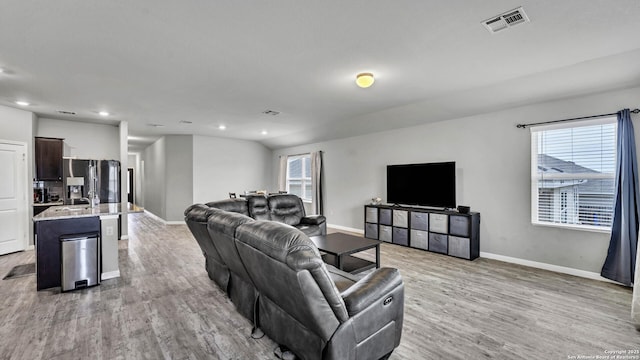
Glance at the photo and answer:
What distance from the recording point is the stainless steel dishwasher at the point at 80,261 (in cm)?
327

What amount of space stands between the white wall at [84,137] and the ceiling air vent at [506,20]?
7.51 m

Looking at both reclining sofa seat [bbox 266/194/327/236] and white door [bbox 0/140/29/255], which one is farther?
reclining sofa seat [bbox 266/194/327/236]

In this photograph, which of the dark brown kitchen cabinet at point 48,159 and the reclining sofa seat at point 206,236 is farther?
the dark brown kitchen cabinet at point 48,159

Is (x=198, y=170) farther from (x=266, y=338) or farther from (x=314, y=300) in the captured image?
(x=314, y=300)

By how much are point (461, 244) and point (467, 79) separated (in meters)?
2.59

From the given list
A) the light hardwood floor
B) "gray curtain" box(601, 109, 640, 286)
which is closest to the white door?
the light hardwood floor

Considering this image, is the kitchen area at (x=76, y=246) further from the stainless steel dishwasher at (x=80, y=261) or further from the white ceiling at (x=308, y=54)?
the white ceiling at (x=308, y=54)

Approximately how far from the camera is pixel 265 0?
80.7 inches

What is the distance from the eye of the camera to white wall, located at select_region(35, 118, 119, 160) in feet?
19.4

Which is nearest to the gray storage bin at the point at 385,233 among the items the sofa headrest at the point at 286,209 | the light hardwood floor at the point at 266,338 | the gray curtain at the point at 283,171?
the light hardwood floor at the point at 266,338

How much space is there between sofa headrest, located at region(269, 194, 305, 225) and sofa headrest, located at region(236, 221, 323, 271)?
3.35m

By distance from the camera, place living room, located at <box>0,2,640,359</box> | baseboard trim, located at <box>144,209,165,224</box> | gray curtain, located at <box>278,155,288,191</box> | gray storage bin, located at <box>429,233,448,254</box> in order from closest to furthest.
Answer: living room, located at <box>0,2,640,359</box>
gray storage bin, located at <box>429,233,448,254</box>
baseboard trim, located at <box>144,209,165,224</box>
gray curtain, located at <box>278,155,288,191</box>

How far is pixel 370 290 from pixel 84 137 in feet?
24.1

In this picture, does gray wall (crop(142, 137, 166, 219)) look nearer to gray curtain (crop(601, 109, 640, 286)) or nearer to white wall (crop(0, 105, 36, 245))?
white wall (crop(0, 105, 36, 245))
